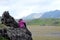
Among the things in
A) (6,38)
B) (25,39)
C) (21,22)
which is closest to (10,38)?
(6,38)

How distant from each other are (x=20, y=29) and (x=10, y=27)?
989 mm

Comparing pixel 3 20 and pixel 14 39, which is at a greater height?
pixel 3 20

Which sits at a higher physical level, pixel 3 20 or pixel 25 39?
pixel 3 20

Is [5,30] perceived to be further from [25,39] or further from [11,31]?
[25,39]

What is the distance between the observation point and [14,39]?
22094 mm

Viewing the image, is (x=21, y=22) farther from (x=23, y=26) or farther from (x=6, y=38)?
(x=6, y=38)

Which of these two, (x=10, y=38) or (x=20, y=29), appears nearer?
(x=10, y=38)

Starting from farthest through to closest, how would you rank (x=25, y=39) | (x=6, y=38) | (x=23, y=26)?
(x=23, y=26), (x=25, y=39), (x=6, y=38)

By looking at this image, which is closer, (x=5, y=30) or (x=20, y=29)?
(x=5, y=30)

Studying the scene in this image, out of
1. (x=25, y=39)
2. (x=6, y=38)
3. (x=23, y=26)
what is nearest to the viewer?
(x=6, y=38)

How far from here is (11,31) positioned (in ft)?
73.8

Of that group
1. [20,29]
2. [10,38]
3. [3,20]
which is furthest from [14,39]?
[3,20]

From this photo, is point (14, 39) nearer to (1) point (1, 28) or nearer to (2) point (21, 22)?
(1) point (1, 28)

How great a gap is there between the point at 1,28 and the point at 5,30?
1.76 ft
